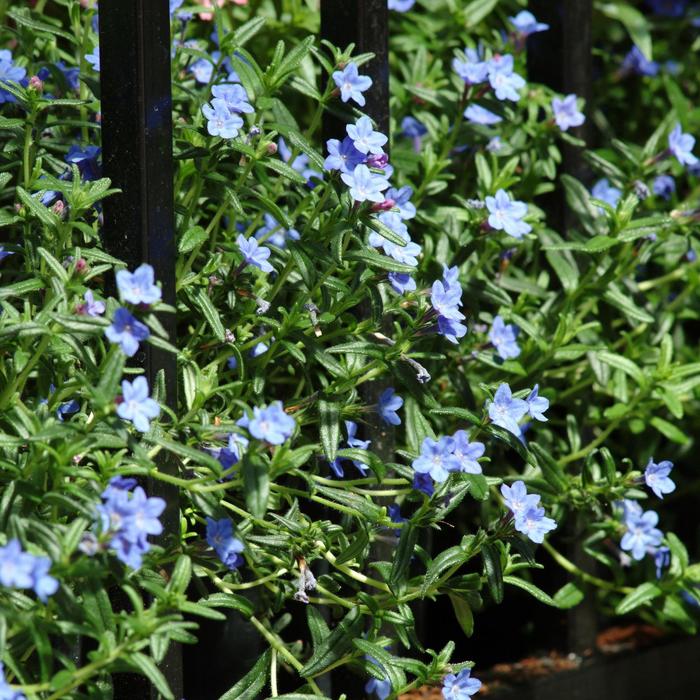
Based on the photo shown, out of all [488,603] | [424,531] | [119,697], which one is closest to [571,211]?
[424,531]

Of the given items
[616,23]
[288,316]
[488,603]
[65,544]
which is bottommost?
[488,603]

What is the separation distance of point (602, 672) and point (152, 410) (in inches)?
62.1

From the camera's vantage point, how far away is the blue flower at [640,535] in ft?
7.55

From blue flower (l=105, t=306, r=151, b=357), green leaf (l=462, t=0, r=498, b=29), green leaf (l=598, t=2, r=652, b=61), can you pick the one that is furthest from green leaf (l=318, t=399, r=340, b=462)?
green leaf (l=598, t=2, r=652, b=61)

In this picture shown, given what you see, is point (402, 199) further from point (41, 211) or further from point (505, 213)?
point (41, 211)

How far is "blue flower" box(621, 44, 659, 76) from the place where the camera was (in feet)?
10.3

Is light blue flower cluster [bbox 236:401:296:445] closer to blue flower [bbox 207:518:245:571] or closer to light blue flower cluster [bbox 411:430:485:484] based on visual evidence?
blue flower [bbox 207:518:245:571]

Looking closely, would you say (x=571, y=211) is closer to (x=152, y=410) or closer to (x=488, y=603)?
(x=488, y=603)

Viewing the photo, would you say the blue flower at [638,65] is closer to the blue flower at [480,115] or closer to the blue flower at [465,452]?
the blue flower at [480,115]

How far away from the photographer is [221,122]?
185 centimetres

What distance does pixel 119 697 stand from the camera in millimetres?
1788

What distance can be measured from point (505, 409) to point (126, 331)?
67 cm

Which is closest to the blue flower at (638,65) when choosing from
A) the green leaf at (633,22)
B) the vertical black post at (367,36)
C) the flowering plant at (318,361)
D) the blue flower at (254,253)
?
the green leaf at (633,22)

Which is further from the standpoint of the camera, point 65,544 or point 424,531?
point 424,531
